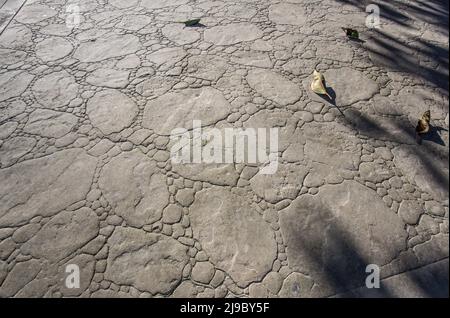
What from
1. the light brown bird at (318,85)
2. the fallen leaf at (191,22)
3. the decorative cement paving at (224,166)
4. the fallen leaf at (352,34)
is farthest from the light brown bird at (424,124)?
the fallen leaf at (191,22)

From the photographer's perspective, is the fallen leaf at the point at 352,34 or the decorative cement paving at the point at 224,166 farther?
the fallen leaf at the point at 352,34

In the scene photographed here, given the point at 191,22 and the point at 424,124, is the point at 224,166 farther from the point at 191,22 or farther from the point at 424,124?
the point at 191,22

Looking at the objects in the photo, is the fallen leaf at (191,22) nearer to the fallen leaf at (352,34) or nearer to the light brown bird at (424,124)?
the fallen leaf at (352,34)

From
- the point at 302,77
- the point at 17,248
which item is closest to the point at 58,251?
the point at 17,248

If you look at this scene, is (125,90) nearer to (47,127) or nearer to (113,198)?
(47,127)

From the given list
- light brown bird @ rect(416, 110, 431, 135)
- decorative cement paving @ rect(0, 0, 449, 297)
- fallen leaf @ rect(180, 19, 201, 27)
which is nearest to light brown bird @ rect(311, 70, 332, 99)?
decorative cement paving @ rect(0, 0, 449, 297)

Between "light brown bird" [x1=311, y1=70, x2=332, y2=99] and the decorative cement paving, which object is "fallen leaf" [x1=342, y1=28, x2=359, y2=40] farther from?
"light brown bird" [x1=311, y1=70, x2=332, y2=99]
